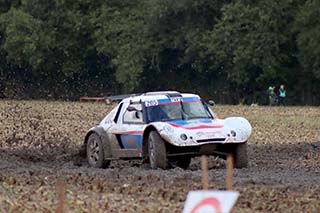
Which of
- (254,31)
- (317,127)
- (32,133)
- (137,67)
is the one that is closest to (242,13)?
(254,31)

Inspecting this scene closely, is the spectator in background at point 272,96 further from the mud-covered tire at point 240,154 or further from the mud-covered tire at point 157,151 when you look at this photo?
the mud-covered tire at point 157,151

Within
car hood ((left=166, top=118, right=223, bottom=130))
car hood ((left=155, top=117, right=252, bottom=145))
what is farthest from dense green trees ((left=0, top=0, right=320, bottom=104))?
car hood ((left=155, top=117, right=252, bottom=145))

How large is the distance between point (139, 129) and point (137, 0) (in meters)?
50.5

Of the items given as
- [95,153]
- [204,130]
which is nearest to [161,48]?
[95,153]

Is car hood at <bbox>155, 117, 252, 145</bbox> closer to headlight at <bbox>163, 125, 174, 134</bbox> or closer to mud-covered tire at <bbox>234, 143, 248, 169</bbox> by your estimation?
headlight at <bbox>163, 125, 174, 134</bbox>

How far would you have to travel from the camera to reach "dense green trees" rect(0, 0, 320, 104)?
62.6 m

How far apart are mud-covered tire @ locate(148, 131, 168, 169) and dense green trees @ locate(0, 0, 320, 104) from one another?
40737 mm

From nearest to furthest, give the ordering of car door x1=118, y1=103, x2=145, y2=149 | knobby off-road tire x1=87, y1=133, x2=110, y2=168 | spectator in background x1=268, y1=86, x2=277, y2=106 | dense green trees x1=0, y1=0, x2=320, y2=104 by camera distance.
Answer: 1. car door x1=118, y1=103, x2=145, y2=149
2. knobby off-road tire x1=87, y1=133, x2=110, y2=168
3. spectator in background x1=268, y1=86, x2=277, y2=106
4. dense green trees x1=0, y1=0, x2=320, y2=104

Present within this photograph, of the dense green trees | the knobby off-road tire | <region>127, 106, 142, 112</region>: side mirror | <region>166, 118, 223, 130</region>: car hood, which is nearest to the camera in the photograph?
<region>166, 118, 223, 130</region>: car hood

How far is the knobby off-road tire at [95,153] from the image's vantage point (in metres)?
20.2

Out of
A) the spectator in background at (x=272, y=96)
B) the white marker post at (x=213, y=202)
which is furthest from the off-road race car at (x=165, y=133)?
the spectator in background at (x=272, y=96)

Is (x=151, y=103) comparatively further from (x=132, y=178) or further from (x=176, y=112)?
(x=132, y=178)

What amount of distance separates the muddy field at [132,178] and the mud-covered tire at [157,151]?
0.37 m

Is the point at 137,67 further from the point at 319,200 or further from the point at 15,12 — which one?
the point at 319,200
